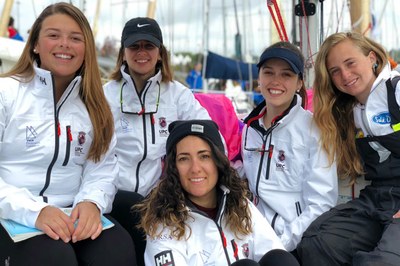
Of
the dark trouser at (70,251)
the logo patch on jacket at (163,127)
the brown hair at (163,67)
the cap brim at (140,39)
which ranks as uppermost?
the cap brim at (140,39)

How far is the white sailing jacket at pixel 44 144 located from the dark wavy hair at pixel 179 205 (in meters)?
0.26

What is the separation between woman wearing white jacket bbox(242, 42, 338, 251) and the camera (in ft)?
8.77

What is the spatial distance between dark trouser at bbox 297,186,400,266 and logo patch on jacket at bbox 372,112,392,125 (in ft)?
1.14

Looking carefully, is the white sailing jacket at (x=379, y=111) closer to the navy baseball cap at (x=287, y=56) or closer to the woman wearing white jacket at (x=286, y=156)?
the woman wearing white jacket at (x=286, y=156)

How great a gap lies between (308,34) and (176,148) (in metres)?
1.90

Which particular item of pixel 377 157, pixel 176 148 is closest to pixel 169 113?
pixel 176 148

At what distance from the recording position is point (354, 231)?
2.51 m

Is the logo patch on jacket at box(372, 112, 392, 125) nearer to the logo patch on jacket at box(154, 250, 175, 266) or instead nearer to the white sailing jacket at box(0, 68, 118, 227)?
the logo patch on jacket at box(154, 250, 175, 266)

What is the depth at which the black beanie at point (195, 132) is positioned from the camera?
2.38m

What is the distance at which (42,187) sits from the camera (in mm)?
2355

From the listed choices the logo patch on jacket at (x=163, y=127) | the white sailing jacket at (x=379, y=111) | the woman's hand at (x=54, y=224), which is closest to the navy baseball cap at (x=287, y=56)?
the white sailing jacket at (x=379, y=111)

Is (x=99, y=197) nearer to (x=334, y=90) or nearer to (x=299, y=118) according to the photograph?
(x=299, y=118)

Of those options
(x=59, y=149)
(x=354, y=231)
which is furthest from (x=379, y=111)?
(x=59, y=149)

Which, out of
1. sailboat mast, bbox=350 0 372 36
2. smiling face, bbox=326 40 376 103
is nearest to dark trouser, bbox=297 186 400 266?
smiling face, bbox=326 40 376 103
